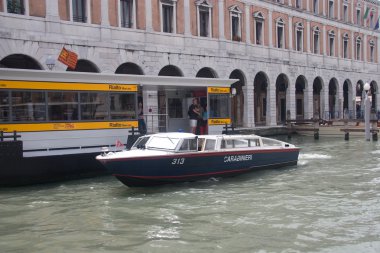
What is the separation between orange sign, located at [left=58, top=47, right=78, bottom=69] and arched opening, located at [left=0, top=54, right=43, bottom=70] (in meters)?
2.37

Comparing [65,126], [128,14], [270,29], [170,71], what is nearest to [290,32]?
[270,29]

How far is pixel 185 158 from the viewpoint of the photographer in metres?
12.3

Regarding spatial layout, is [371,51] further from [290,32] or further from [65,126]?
[65,126]

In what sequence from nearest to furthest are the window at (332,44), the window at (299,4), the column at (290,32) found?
the column at (290,32) → the window at (299,4) → the window at (332,44)

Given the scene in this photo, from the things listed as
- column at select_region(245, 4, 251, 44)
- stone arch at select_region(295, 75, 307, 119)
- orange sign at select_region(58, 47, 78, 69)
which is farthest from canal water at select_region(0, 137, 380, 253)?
stone arch at select_region(295, 75, 307, 119)

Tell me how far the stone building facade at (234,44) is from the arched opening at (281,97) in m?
0.08

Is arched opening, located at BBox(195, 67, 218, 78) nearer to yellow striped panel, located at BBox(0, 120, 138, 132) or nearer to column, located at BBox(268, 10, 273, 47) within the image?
column, located at BBox(268, 10, 273, 47)

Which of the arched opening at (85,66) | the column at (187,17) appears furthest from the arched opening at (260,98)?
the arched opening at (85,66)

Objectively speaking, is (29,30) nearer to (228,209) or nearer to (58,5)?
(58,5)

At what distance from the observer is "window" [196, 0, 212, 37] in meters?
28.6

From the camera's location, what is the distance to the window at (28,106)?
12.6 m

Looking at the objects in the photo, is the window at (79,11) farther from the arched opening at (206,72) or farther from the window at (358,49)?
the window at (358,49)

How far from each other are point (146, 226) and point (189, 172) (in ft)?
13.6

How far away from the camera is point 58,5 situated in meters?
21.8
